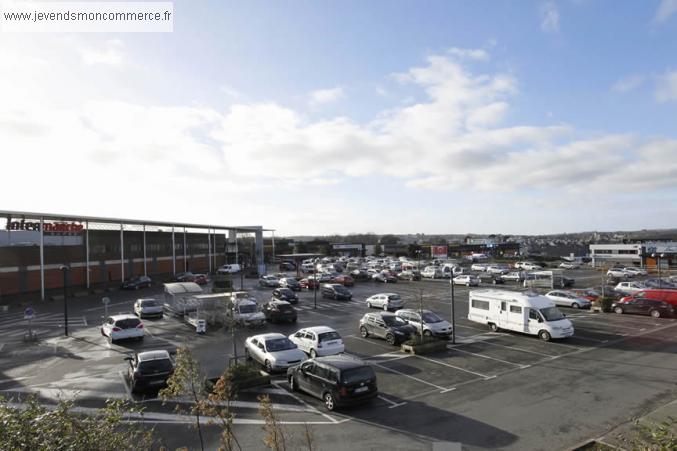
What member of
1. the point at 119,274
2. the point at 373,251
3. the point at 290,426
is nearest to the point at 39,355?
the point at 290,426

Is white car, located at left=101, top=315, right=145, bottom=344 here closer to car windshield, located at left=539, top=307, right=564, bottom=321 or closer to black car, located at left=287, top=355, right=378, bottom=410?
black car, located at left=287, top=355, right=378, bottom=410

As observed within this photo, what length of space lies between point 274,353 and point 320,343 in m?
2.32

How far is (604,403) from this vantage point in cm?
1305

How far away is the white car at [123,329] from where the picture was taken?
23234 millimetres

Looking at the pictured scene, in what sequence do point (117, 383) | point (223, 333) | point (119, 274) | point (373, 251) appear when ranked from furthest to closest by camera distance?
point (373, 251)
point (119, 274)
point (223, 333)
point (117, 383)

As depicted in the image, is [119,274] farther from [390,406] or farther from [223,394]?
[223,394]

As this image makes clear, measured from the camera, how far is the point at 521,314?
2309 cm

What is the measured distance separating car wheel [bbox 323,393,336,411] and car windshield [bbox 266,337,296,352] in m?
5.02

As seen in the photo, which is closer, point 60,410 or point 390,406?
point 60,410

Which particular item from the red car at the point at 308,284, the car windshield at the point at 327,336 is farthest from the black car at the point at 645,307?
the red car at the point at 308,284

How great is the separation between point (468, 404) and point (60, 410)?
11.4 meters

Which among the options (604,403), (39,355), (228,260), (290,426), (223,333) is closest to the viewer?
(290,426)

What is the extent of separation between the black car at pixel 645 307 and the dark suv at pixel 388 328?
17.3 meters

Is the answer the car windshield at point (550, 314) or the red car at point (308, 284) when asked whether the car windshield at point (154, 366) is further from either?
the red car at point (308, 284)
